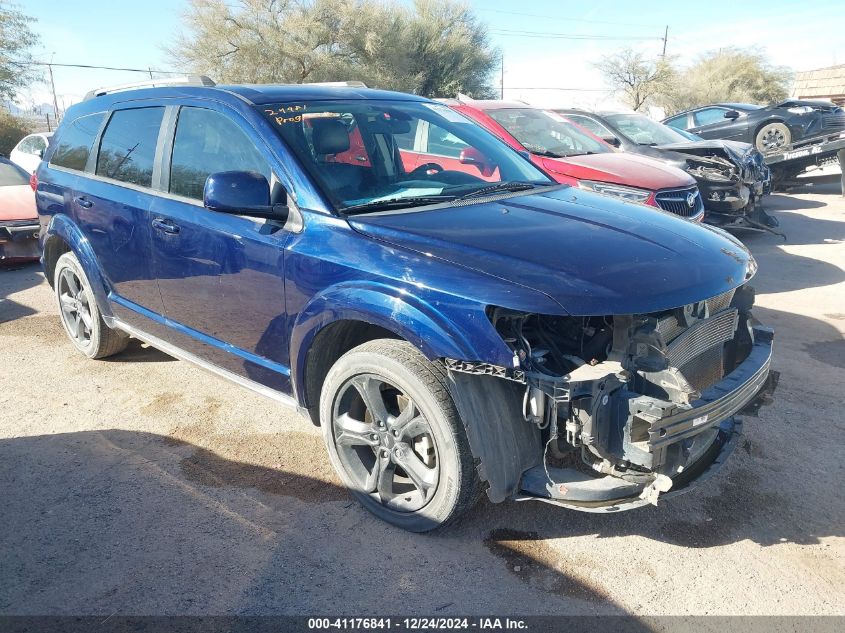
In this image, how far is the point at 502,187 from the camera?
143 inches

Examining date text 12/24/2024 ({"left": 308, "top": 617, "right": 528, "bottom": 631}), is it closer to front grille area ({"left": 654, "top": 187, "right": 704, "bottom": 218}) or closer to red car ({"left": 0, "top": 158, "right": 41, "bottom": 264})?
front grille area ({"left": 654, "top": 187, "right": 704, "bottom": 218})

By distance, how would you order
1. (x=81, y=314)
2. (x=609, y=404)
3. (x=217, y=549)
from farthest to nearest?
(x=81, y=314), (x=217, y=549), (x=609, y=404)

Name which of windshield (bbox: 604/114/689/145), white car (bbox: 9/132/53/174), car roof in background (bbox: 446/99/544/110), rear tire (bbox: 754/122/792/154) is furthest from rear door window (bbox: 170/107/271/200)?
rear tire (bbox: 754/122/792/154)

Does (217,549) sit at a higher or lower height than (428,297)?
lower

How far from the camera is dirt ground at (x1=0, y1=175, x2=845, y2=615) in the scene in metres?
2.60

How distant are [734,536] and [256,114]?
2.97m

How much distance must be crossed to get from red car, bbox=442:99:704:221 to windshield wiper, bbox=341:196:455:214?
9.06 feet

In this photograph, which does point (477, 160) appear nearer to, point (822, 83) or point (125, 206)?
point (125, 206)

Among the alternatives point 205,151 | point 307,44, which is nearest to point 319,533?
point 205,151

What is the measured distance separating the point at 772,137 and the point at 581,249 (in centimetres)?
1297

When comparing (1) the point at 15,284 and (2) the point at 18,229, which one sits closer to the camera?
(1) the point at 15,284

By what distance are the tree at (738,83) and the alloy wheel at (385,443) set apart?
4605cm

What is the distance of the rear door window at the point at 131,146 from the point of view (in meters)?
4.01

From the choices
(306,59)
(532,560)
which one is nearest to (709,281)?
(532,560)
